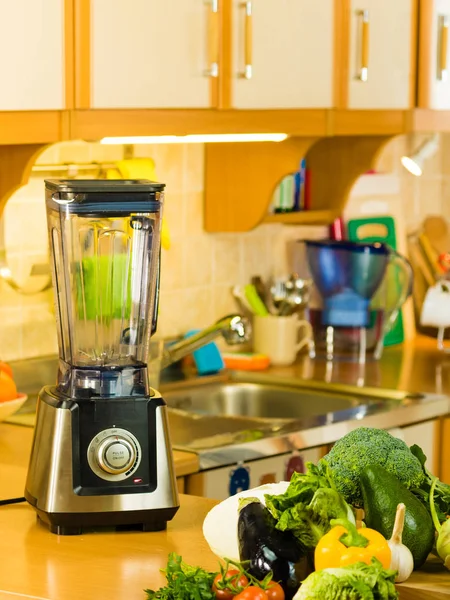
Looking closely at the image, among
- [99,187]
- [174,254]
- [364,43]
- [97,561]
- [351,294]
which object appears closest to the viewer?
[97,561]

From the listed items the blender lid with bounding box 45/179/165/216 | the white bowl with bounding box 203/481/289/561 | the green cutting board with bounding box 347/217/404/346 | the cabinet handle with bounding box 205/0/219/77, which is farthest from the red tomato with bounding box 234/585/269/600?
the green cutting board with bounding box 347/217/404/346

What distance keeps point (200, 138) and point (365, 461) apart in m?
1.46

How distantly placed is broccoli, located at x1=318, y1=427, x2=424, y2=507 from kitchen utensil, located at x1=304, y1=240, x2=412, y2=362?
6.21ft

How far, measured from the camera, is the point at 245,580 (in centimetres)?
151

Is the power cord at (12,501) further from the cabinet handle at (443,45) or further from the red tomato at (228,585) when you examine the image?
the cabinet handle at (443,45)

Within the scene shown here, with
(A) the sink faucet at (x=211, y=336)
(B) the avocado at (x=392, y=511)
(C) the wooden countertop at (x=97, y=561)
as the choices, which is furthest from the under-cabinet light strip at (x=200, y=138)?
(B) the avocado at (x=392, y=511)

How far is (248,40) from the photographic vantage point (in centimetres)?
289

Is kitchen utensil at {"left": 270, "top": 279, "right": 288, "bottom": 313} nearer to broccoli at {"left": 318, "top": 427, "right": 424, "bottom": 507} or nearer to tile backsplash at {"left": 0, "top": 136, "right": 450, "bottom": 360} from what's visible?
tile backsplash at {"left": 0, "top": 136, "right": 450, "bottom": 360}

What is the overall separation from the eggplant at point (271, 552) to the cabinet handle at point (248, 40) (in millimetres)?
1534

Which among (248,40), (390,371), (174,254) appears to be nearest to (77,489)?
(248,40)

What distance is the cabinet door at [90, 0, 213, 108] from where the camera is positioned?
256 cm

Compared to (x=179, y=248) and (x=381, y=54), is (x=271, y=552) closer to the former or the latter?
(x=179, y=248)

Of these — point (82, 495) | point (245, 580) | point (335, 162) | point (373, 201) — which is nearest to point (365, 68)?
point (335, 162)

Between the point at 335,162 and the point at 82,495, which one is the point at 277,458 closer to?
the point at 82,495
